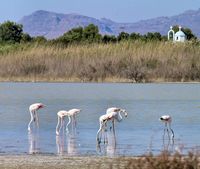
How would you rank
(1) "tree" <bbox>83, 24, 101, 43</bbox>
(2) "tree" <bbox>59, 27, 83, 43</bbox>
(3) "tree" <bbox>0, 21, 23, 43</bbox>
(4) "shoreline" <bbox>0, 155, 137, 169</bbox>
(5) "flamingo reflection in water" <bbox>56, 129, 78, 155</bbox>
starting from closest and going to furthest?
(4) "shoreline" <bbox>0, 155, 137, 169</bbox>
(5) "flamingo reflection in water" <bbox>56, 129, 78, 155</bbox>
(2) "tree" <bbox>59, 27, 83, 43</bbox>
(1) "tree" <bbox>83, 24, 101, 43</bbox>
(3) "tree" <bbox>0, 21, 23, 43</bbox>

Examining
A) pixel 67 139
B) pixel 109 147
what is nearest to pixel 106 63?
pixel 67 139

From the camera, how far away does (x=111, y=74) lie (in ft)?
147

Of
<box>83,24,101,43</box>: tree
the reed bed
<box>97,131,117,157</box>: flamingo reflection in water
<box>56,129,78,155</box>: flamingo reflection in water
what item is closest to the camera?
<box>97,131,117,157</box>: flamingo reflection in water

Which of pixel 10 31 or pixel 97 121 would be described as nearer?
pixel 97 121

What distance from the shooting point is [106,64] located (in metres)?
44.6

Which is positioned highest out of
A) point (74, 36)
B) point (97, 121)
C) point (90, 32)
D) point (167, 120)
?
point (90, 32)

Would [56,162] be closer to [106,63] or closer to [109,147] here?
[109,147]

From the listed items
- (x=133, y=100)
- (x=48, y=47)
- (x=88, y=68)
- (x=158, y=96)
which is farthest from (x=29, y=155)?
(x=48, y=47)

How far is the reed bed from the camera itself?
145ft

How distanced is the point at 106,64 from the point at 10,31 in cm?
3561

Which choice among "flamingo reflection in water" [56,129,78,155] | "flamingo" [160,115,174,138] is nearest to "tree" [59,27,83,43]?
"flamingo" [160,115,174,138]

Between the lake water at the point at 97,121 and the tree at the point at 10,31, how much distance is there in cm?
4185

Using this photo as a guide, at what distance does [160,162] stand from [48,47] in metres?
39.8

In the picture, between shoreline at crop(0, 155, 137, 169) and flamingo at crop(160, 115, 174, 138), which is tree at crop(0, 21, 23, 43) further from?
shoreline at crop(0, 155, 137, 169)
